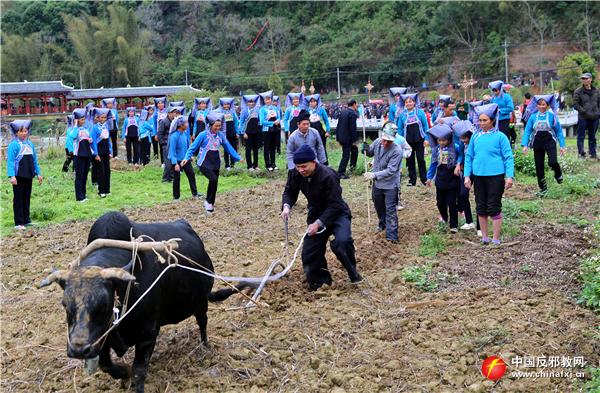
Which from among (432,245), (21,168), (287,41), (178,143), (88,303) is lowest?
(432,245)

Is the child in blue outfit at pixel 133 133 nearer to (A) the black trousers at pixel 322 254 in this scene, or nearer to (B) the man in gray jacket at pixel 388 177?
(B) the man in gray jacket at pixel 388 177

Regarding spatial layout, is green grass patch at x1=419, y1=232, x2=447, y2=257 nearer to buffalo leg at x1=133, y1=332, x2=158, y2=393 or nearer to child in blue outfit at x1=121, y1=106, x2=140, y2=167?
buffalo leg at x1=133, y1=332, x2=158, y2=393

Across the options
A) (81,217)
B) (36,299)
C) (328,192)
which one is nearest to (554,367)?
(328,192)

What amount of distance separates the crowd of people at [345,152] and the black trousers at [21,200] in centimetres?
2

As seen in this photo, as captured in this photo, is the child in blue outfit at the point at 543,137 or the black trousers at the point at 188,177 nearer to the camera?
the child in blue outfit at the point at 543,137

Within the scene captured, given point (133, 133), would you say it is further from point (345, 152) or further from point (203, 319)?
point (203, 319)

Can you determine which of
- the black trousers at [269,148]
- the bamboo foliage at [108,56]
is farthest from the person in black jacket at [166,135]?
the bamboo foliage at [108,56]

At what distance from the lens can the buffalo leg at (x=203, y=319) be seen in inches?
215

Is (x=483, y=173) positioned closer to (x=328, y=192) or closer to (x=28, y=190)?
(x=328, y=192)

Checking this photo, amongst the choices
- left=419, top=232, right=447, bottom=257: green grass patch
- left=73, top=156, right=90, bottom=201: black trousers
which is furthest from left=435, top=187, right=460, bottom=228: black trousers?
left=73, top=156, right=90, bottom=201: black trousers

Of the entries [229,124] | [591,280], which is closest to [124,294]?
[591,280]

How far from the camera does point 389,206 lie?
8867 millimetres

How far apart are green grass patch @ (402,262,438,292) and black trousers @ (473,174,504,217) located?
3.89 ft

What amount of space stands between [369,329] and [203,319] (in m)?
1.52
